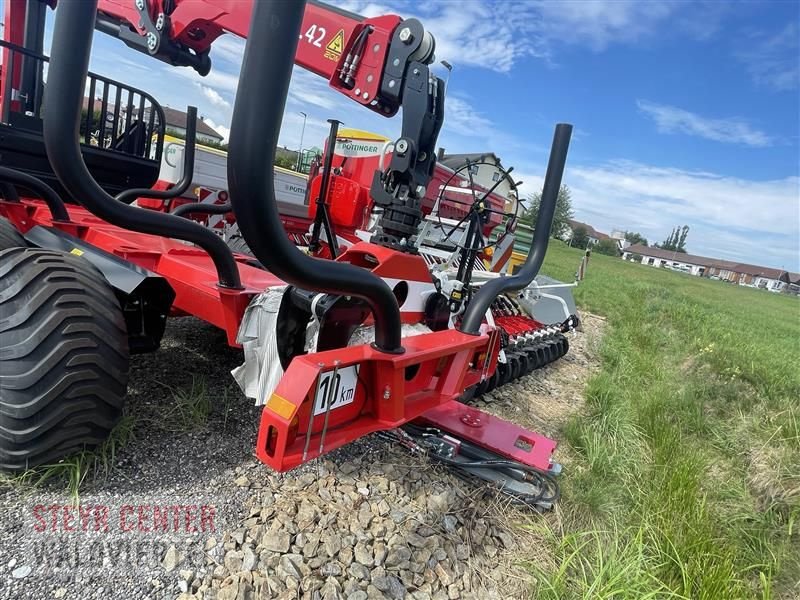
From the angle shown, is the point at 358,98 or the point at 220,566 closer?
the point at 220,566

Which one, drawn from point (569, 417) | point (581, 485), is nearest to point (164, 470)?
point (581, 485)

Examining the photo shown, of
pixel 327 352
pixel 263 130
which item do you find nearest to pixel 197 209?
pixel 327 352

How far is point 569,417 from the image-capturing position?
4.15 m

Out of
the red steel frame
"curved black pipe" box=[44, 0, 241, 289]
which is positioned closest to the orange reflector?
the red steel frame

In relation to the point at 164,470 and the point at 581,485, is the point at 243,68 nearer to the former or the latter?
the point at 164,470

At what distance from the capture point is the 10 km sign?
161cm

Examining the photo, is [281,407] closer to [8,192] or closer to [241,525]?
[241,525]

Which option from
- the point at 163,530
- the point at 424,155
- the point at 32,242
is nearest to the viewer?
the point at 163,530

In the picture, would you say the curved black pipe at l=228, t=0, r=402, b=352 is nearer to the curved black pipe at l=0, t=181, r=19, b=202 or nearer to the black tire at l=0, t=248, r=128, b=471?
the black tire at l=0, t=248, r=128, b=471

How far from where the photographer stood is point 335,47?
3016 mm

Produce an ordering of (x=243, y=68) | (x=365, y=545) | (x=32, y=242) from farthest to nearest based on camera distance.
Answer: (x=32, y=242) → (x=365, y=545) → (x=243, y=68)

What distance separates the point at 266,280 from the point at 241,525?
1189mm

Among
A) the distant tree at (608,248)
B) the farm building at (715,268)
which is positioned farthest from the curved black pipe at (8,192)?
the farm building at (715,268)

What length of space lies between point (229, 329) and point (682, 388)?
15.2ft
